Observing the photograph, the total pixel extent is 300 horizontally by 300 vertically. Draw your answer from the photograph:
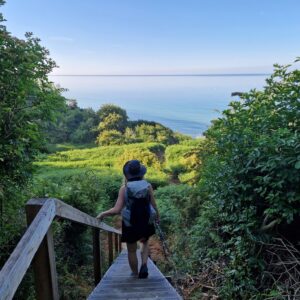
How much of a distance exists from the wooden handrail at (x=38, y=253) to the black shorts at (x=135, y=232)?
165cm

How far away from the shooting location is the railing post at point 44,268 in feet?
6.35

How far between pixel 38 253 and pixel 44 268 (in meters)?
0.10

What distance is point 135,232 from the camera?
4.02 metres

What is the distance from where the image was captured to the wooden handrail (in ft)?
4.44

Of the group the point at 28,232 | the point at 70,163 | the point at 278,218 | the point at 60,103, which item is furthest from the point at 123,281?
the point at 70,163

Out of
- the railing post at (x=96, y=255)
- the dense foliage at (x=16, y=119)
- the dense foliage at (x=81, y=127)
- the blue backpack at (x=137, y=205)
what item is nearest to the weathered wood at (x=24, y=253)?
the dense foliage at (x=16, y=119)

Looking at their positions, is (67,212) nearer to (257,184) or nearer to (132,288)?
(132,288)

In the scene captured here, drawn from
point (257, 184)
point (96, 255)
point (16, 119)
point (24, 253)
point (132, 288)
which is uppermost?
point (16, 119)

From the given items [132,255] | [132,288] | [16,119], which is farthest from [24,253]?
[132,255]

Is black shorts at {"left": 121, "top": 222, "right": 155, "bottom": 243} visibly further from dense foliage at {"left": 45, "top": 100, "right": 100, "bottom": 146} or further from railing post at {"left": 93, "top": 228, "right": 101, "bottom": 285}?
dense foliage at {"left": 45, "top": 100, "right": 100, "bottom": 146}

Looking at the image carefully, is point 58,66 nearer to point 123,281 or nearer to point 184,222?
point 123,281

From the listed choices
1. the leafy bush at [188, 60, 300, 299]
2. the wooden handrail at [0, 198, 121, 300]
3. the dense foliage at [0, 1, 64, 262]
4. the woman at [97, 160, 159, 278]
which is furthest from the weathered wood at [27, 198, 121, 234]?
the leafy bush at [188, 60, 300, 299]

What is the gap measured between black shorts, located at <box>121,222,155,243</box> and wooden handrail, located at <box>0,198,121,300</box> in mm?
1654

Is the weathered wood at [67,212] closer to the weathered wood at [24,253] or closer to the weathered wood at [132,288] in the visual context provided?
the weathered wood at [24,253]
